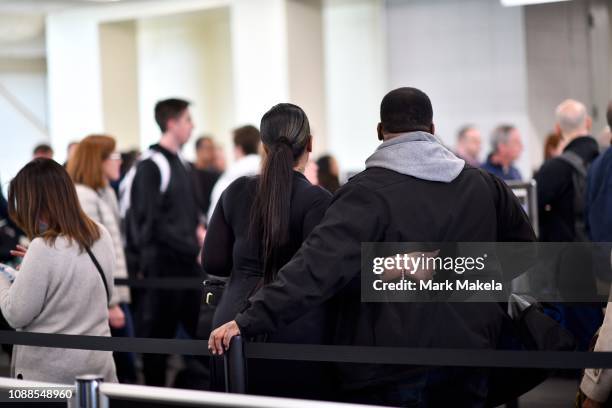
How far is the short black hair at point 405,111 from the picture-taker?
3.17 metres

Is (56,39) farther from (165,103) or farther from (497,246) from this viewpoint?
(497,246)

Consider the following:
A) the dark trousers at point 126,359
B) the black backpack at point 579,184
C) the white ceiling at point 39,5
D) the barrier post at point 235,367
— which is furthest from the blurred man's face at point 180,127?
the white ceiling at point 39,5

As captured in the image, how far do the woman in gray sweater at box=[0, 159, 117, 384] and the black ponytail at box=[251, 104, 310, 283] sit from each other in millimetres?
834

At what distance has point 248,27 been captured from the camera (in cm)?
1154

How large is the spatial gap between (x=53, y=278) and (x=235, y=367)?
0.99 metres

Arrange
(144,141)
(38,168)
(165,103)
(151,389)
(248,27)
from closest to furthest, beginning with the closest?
(151,389) → (38,168) → (165,103) → (248,27) → (144,141)

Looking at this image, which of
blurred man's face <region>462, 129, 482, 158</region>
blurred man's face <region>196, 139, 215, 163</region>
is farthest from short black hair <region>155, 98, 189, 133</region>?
blurred man's face <region>462, 129, 482, 158</region>

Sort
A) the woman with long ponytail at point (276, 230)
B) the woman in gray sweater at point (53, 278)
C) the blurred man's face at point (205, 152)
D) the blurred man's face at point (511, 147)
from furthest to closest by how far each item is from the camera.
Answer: the blurred man's face at point (205, 152)
the blurred man's face at point (511, 147)
the woman in gray sweater at point (53, 278)
the woman with long ponytail at point (276, 230)

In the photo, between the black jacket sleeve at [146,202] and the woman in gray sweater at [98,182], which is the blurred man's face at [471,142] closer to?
the black jacket sleeve at [146,202]

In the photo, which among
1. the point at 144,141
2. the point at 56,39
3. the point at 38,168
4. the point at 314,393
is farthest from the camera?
the point at 144,141

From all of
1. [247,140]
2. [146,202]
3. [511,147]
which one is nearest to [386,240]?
[146,202]

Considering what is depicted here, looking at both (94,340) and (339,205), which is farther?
(94,340)

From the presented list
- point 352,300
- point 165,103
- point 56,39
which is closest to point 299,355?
point 352,300

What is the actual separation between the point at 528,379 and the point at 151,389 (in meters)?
1.34
